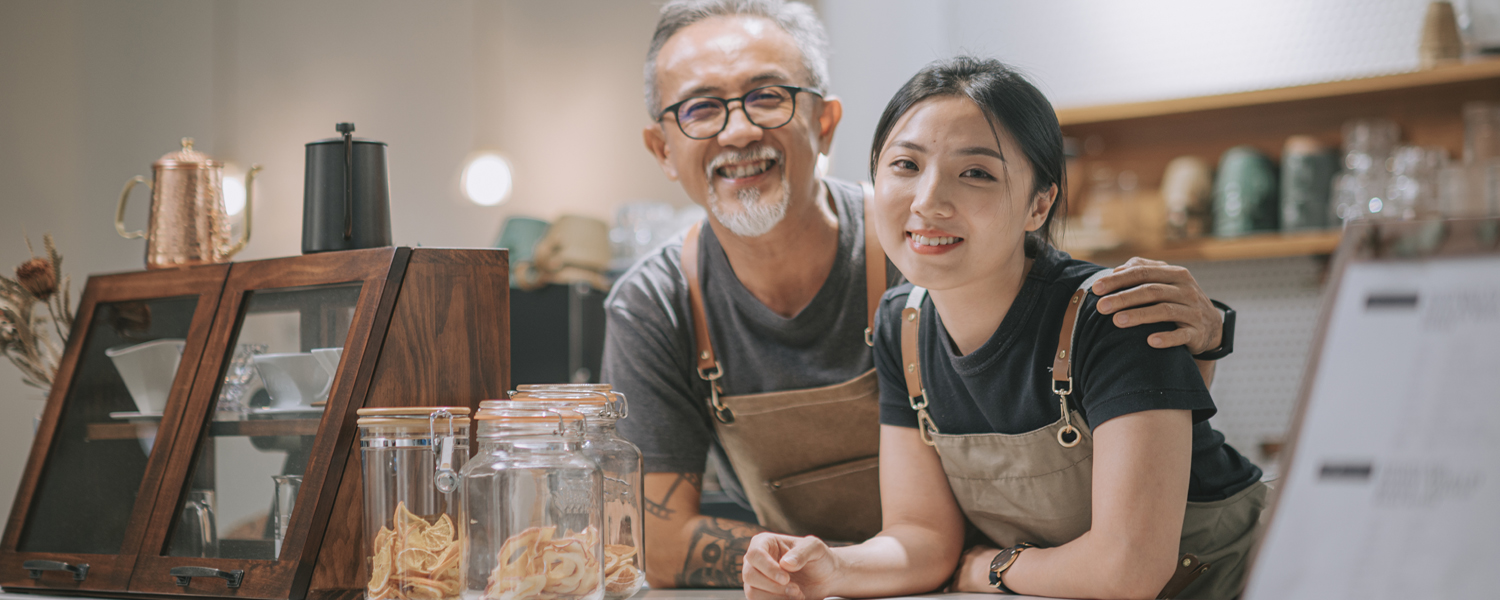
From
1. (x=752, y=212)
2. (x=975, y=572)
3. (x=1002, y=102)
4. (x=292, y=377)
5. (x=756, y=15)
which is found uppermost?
(x=756, y=15)

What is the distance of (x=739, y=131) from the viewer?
5.77ft

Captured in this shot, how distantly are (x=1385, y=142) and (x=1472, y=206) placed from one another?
319 mm

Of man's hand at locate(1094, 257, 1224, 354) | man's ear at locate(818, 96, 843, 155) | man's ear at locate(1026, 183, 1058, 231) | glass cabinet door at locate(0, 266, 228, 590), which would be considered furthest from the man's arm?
glass cabinet door at locate(0, 266, 228, 590)

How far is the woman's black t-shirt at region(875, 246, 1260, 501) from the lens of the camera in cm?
113

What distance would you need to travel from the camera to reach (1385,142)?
10.7 feet

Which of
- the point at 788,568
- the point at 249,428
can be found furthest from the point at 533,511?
the point at 249,428

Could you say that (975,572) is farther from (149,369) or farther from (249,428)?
(149,369)

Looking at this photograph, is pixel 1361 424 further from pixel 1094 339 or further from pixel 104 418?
pixel 104 418

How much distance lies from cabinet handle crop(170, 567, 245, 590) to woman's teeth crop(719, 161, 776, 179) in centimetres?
97

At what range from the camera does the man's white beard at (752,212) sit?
1.79 m

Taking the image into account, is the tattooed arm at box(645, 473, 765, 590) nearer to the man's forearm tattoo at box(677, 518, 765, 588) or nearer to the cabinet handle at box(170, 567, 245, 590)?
the man's forearm tattoo at box(677, 518, 765, 588)

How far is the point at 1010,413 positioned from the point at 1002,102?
37cm

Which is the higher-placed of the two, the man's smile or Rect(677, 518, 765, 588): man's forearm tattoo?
the man's smile

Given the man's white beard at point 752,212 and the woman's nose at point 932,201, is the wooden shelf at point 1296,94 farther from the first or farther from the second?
the woman's nose at point 932,201
